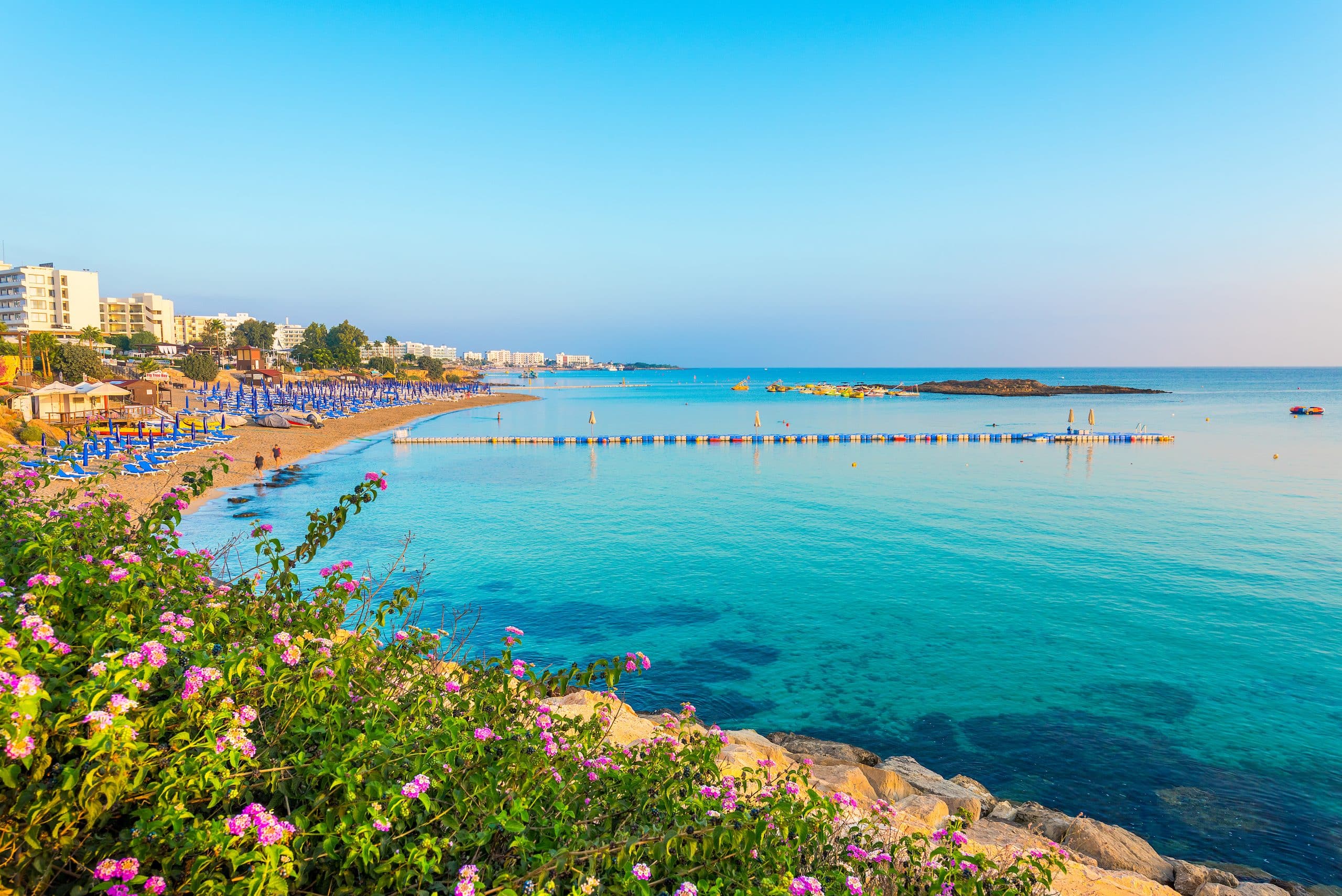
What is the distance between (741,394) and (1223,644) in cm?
12425

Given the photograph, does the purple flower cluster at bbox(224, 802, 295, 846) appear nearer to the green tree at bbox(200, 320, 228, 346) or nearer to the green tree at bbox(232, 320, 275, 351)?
the green tree at bbox(200, 320, 228, 346)

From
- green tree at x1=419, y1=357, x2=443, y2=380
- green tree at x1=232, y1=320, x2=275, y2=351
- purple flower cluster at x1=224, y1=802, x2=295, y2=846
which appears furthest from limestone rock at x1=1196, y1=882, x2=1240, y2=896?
green tree at x1=232, y1=320, x2=275, y2=351

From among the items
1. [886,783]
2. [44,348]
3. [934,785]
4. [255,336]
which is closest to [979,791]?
[934,785]

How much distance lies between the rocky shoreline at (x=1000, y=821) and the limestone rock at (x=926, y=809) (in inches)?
0.5

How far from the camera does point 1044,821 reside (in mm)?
8531

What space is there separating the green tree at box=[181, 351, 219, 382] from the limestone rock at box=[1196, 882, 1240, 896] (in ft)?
253

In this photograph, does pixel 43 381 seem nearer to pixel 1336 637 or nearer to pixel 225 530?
pixel 225 530

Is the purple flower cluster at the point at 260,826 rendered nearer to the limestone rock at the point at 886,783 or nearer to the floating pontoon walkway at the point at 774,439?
the limestone rock at the point at 886,783

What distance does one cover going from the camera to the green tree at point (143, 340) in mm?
91125

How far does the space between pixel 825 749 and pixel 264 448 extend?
38.9 metres

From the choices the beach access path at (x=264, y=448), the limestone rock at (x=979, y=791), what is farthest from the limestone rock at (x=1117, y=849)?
the beach access path at (x=264, y=448)

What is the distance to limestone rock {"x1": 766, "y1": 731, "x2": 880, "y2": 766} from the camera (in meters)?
10.4

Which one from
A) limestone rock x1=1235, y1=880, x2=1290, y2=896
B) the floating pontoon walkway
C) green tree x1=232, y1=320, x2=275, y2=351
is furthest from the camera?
green tree x1=232, y1=320, x2=275, y2=351

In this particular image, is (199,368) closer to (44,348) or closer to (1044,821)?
(44,348)
